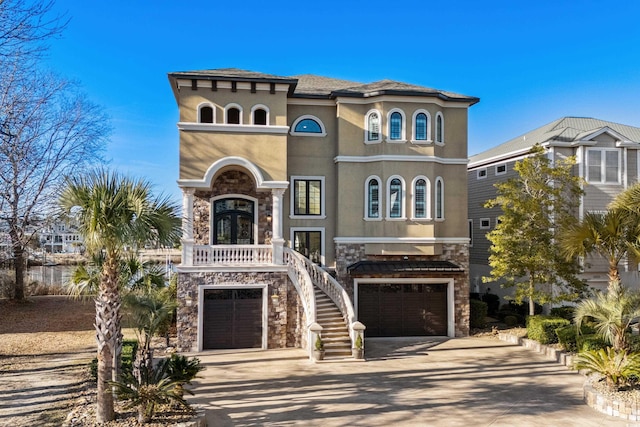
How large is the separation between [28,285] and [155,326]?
74.7ft

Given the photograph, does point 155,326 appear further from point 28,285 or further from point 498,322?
point 28,285

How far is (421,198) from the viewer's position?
19516 millimetres

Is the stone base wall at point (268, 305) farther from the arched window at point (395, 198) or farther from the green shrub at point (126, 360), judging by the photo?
the arched window at point (395, 198)

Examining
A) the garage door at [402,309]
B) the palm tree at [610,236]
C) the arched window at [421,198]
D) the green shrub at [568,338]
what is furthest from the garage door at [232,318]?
the palm tree at [610,236]

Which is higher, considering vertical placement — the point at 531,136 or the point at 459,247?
the point at 531,136

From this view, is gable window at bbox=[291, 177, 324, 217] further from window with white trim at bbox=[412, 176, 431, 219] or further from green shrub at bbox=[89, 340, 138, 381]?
green shrub at bbox=[89, 340, 138, 381]

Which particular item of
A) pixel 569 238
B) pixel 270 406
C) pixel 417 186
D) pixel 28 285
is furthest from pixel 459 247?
pixel 28 285

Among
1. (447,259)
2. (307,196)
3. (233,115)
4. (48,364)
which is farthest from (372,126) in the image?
(48,364)

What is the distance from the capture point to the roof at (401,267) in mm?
18500

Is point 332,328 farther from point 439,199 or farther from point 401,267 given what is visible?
point 439,199

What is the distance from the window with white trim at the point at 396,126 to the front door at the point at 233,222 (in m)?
6.53

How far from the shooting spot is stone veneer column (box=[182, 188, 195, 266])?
1712cm

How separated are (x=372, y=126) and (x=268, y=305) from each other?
28.1 feet

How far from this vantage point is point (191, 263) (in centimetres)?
1717
